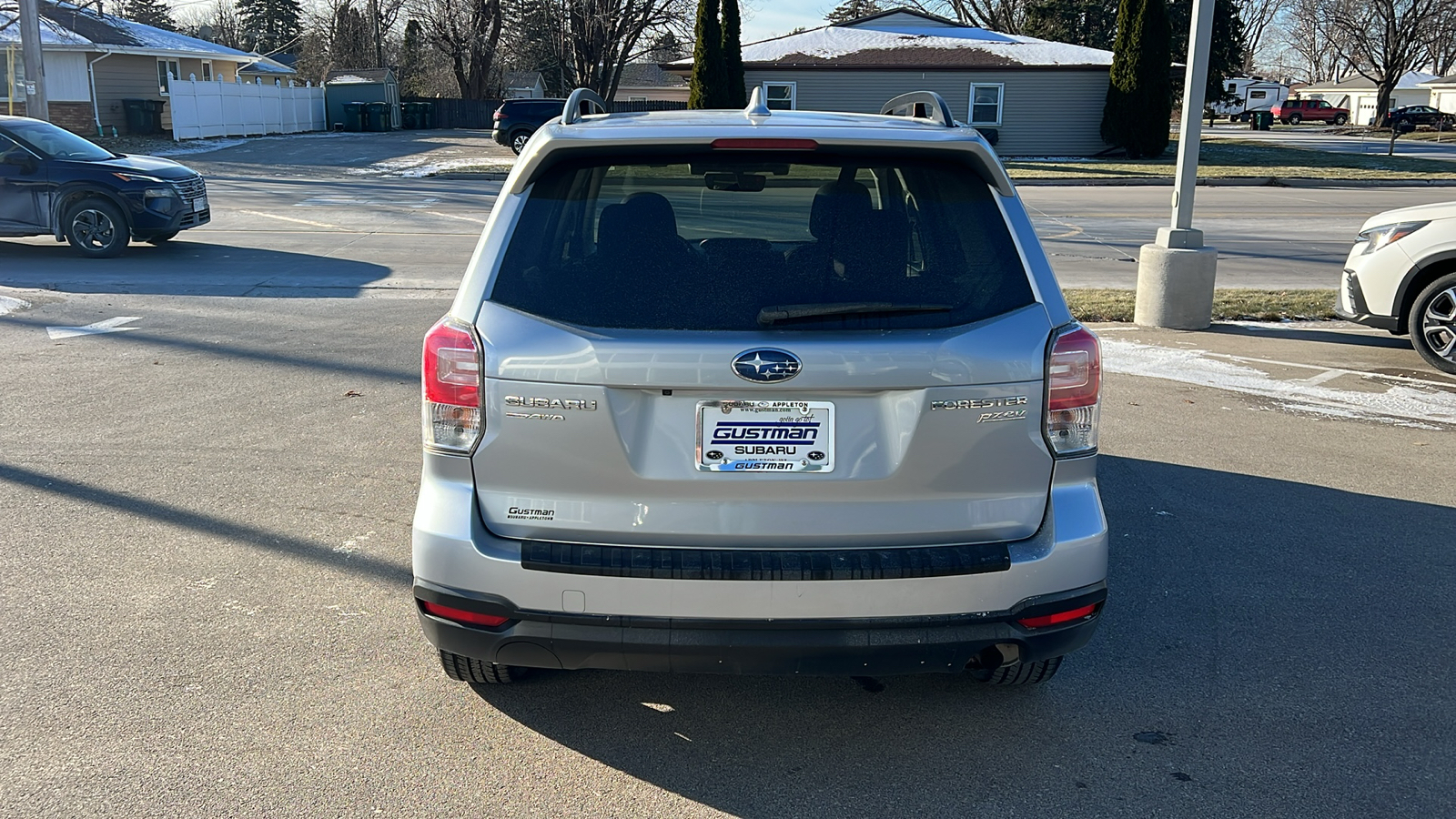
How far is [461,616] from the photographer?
3.15 meters

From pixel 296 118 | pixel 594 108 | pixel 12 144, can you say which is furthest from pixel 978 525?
pixel 296 118

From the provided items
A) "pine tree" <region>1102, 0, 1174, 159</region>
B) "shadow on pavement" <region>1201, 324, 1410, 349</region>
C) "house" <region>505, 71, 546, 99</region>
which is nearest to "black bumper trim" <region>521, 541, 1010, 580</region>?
"shadow on pavement" <region>1201, 324, 1410, 349</region>

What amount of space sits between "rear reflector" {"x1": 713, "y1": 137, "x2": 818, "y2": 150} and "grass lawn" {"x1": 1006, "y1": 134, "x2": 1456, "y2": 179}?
2711cm

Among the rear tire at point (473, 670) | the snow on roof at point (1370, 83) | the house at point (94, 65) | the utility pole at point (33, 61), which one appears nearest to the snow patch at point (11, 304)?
the rear tire at point (473, 670)

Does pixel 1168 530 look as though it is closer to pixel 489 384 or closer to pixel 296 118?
pixel 489 384

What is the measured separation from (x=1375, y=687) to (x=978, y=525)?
1.80 metres

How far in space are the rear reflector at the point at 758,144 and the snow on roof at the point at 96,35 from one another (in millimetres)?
37469

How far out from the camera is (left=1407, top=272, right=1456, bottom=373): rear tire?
27.5 ft

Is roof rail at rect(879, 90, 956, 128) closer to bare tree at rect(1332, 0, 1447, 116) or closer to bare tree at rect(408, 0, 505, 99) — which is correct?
bare tree at rect(408, 0, 505, 99)

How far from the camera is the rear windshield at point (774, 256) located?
3.06m

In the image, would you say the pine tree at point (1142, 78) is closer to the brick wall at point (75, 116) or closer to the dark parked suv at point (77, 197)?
the dark parked suv at point (77, 197)

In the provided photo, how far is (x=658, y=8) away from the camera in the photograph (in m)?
47.4

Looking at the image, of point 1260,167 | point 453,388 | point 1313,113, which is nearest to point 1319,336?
point 453,388

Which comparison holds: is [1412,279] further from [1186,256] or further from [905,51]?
[905,51]
